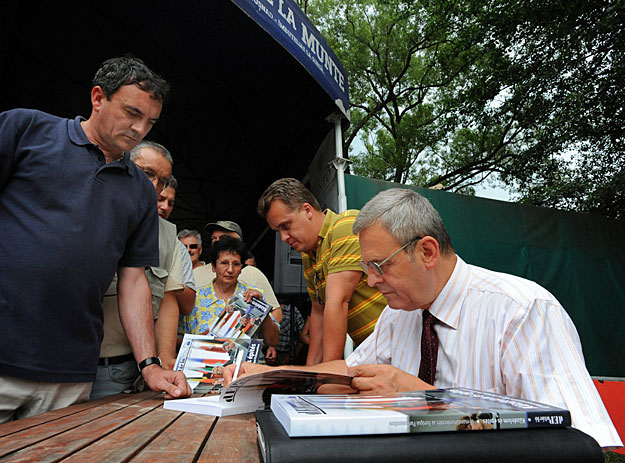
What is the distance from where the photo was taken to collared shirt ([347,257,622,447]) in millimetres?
941

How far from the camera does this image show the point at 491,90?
887 cm

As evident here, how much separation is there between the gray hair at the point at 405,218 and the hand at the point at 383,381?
0.36m

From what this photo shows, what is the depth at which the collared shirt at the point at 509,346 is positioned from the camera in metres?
0.94

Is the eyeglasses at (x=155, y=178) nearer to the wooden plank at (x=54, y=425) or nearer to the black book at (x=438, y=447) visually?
the wooden plank at (x=54, y=425)

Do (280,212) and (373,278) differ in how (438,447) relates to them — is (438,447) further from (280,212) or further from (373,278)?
(280,212)

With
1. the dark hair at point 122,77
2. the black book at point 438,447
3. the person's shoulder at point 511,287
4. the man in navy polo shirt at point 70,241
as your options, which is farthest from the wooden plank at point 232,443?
the dark hair at point 122,77

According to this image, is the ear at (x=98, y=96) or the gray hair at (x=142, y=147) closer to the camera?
the ear at (x=98, y=96)

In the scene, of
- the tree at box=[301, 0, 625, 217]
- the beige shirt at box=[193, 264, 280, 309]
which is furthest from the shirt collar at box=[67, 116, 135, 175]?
the tree at box=[301, 0, 625, 217]

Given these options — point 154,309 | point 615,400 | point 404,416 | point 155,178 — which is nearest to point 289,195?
point 155,178

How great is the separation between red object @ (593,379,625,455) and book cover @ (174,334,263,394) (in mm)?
2229

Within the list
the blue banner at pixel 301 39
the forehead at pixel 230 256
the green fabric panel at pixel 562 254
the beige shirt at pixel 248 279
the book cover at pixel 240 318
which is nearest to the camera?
the book cover at pixel 240 318

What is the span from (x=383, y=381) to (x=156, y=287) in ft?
4.52

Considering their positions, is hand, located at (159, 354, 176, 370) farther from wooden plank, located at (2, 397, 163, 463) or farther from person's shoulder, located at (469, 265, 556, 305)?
person's shoulder, located at (469, 265, 556, 305)

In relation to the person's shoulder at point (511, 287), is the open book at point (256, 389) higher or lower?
lower
